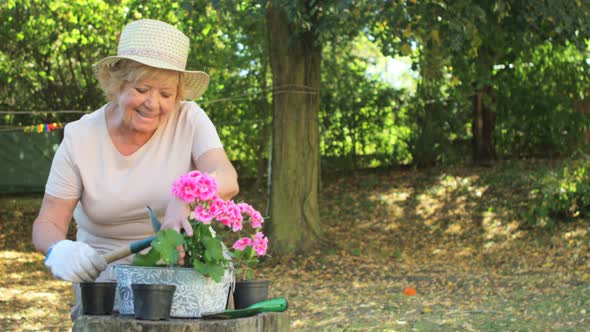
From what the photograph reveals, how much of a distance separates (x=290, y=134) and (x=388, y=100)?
4.32m

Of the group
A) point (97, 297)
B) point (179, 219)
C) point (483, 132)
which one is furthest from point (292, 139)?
point (179, 219)

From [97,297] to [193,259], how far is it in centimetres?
36

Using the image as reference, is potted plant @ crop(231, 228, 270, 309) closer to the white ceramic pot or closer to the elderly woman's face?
the white ceramic pot

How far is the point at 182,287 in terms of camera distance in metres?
2.40

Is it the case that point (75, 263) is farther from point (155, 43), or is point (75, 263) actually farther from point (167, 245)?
point (155, 43)

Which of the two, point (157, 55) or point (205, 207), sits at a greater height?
point (157, 55)

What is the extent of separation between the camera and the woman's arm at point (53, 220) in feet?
8.91

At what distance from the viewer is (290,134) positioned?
988 cm

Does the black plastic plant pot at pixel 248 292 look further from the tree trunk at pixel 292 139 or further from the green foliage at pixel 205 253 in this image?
the tree trunk at pixel 292 139

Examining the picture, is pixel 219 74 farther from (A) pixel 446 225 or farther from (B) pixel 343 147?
(A) pixel 446 225

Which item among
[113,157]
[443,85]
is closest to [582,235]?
[443,85]

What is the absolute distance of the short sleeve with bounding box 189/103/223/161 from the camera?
9.19 ft

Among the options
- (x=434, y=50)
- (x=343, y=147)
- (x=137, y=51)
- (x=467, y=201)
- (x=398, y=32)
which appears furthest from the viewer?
(x=343, y=147)

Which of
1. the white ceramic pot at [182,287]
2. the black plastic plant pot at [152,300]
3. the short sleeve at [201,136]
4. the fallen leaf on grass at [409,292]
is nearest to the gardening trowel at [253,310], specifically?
the white ceramic pot at [182,287]
